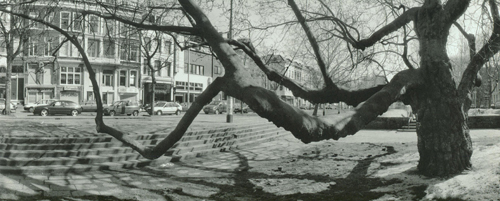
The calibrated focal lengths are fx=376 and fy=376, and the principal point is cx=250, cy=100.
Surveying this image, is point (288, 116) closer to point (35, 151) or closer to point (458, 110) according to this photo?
point (458, 110)

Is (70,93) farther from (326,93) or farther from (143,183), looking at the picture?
(326,93)

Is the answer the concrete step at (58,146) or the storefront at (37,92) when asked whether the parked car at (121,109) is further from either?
the concrete step at (58,146)

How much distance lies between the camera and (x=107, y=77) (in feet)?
160

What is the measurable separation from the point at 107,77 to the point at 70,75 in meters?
4.33

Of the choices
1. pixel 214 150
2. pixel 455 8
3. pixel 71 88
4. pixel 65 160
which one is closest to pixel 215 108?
pixel 71 88

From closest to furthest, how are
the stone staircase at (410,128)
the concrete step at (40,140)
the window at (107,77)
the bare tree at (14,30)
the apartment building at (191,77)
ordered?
the concrete step at (40,140) → the bare tree at (14,30) → the stone staircase at (410,128) → the window at (107,77) → the apartment building at (191,77)

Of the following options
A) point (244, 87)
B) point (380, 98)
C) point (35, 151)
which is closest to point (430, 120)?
point (380, 98)

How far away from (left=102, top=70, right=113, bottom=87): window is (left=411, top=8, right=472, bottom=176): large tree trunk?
4663cm

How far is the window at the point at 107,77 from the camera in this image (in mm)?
48328

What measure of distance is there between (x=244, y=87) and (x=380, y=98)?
2373mm

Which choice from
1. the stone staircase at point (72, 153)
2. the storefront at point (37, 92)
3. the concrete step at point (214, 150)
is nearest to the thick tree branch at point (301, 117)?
the stone staircase at point (72, 153)

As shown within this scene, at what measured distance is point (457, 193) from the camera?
5.86m

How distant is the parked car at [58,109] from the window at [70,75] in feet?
57.2

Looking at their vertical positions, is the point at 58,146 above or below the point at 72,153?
above
